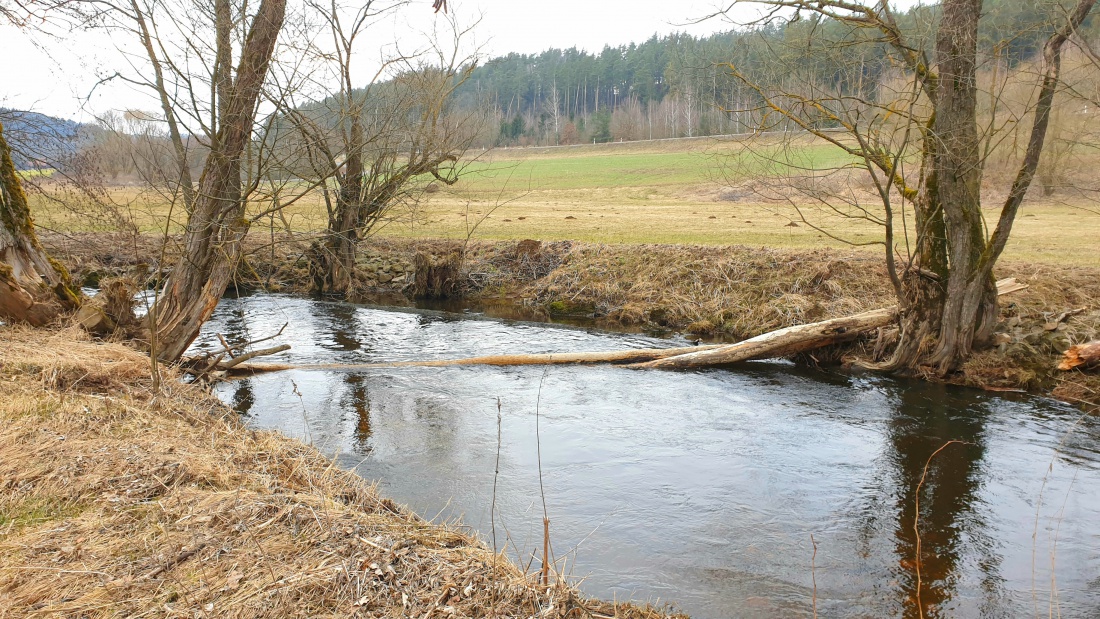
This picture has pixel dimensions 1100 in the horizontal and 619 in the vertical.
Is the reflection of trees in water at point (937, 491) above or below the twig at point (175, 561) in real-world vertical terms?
below

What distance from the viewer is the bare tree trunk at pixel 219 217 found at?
9.61 metres

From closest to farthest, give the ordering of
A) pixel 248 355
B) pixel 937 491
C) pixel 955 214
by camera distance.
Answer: pixel 937 491, pixel 248 355, pixel 955 214

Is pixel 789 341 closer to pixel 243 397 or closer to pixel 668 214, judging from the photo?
pixel 243 397

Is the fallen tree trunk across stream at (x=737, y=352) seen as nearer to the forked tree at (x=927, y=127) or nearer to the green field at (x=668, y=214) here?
the forked tree at (x=927, y=127)

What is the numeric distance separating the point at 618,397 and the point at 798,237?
35.5ft

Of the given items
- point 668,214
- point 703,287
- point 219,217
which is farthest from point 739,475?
point 668,214

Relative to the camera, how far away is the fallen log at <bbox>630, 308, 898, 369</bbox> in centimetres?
1234

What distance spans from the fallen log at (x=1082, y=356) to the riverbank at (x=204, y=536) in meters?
9.52

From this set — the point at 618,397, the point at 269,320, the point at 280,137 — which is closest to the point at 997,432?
the point at 618,397

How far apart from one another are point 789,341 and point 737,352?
88cm

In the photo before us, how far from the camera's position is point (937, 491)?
25.0 ft

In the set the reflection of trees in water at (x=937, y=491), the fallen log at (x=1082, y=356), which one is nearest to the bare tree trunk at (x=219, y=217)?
the reflection of trees in water at (x=937, y=491)

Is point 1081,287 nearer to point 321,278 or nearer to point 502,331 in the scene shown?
point 502,331

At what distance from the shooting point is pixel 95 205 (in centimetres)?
1241
